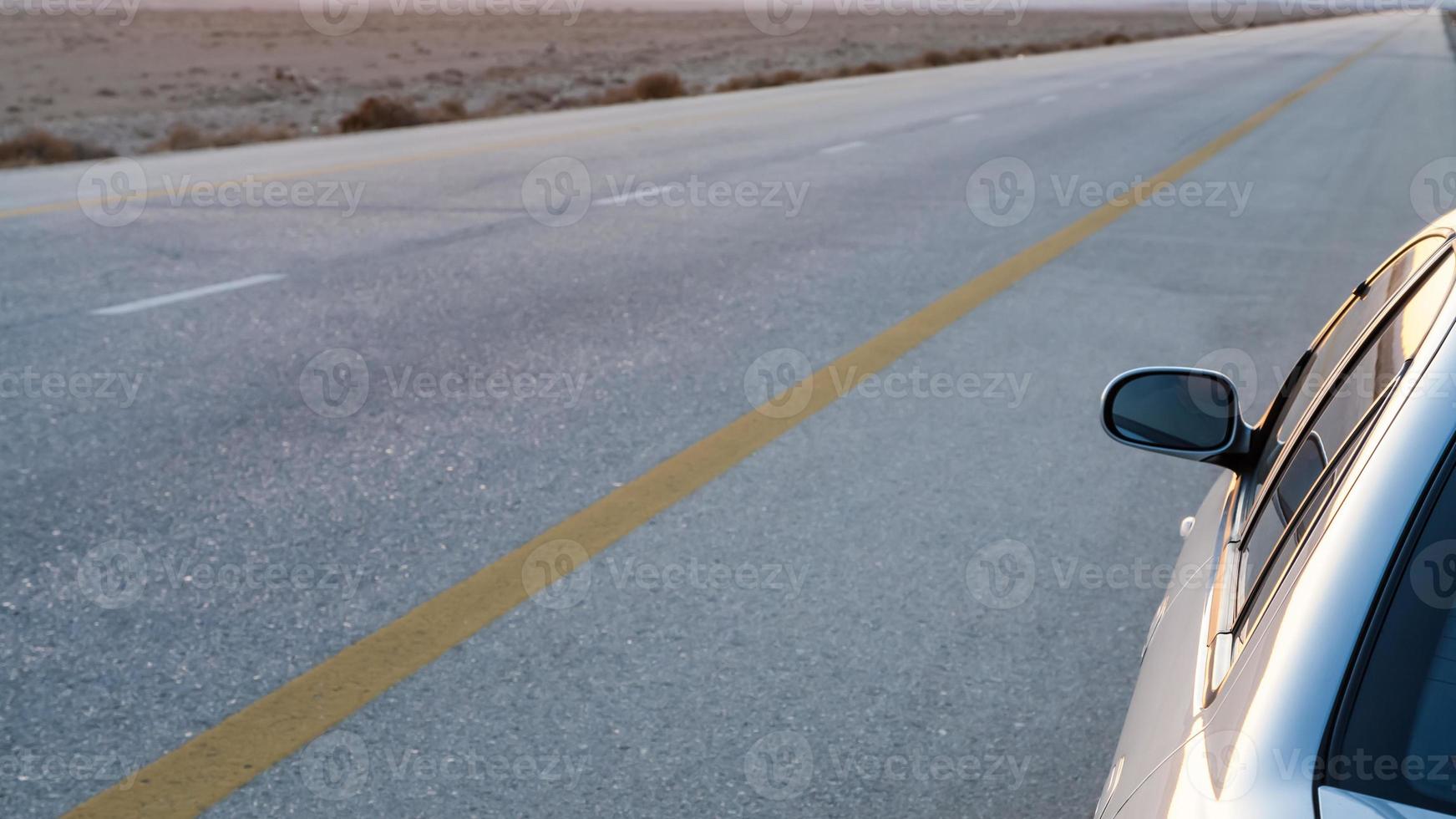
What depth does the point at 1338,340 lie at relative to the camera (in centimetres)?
265

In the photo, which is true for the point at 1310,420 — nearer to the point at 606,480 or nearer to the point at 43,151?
the point at 606,480

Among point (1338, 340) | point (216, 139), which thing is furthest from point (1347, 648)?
point (216, 139)

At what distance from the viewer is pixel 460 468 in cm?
507

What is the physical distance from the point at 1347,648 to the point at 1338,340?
1430 millimetres

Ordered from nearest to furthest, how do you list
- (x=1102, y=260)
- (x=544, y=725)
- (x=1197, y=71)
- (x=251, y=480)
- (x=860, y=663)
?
(x=544, y=725) < (x=860, y=663) < (x=251, y=480) < (x=1102, y=260) < (x=1197, y=71)

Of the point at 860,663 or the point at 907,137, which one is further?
the point at 907,137

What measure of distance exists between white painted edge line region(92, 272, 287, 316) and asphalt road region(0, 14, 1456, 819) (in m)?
0.03

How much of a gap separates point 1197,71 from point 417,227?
2662cm

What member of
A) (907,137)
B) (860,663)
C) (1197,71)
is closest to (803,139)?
(907,137)

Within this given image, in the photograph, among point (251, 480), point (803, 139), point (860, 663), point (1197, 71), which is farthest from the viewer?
point (1197, 71)

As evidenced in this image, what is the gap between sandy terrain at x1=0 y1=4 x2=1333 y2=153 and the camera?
1182 inches

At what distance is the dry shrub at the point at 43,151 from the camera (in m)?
16.6

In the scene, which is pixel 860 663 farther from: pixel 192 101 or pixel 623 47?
pixel 623 47

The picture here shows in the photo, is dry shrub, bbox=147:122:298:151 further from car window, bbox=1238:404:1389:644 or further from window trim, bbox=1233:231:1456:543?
car window, bbox=1238:404:1389:644
